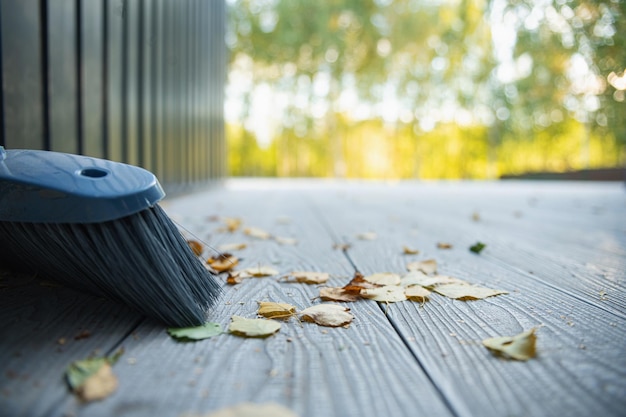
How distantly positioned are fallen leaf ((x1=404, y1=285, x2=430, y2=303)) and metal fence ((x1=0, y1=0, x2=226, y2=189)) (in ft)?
3.91

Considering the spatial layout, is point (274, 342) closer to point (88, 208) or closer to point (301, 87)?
point (88, 208)

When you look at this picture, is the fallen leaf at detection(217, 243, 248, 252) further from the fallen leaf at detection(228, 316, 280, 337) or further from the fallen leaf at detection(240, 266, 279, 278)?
the fallen leaf at detection(228, 316, 280, 337)

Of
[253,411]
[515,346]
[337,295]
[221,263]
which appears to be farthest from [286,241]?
[253,411]

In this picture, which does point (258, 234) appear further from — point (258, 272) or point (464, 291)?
point (464, 291)

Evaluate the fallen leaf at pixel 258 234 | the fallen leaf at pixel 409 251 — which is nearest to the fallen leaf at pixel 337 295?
the fallen leaf at pixel 409 251

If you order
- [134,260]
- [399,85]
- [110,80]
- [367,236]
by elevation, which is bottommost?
[367,236]

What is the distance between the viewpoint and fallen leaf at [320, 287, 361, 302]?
101 cm

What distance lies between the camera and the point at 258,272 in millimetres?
1246

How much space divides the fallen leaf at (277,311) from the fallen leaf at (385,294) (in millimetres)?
178

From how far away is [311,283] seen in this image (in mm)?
1171

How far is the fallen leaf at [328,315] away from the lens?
2.81ft

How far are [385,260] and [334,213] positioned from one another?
4.79 feet

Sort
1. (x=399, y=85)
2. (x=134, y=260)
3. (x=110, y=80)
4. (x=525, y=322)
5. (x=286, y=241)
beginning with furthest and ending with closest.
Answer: (x=399, y=85) < (x=110, y=80) < (x=286, y=241) < (x=525, y=322) < (x=134, y=260)

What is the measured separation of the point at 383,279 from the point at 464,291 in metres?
0.19
